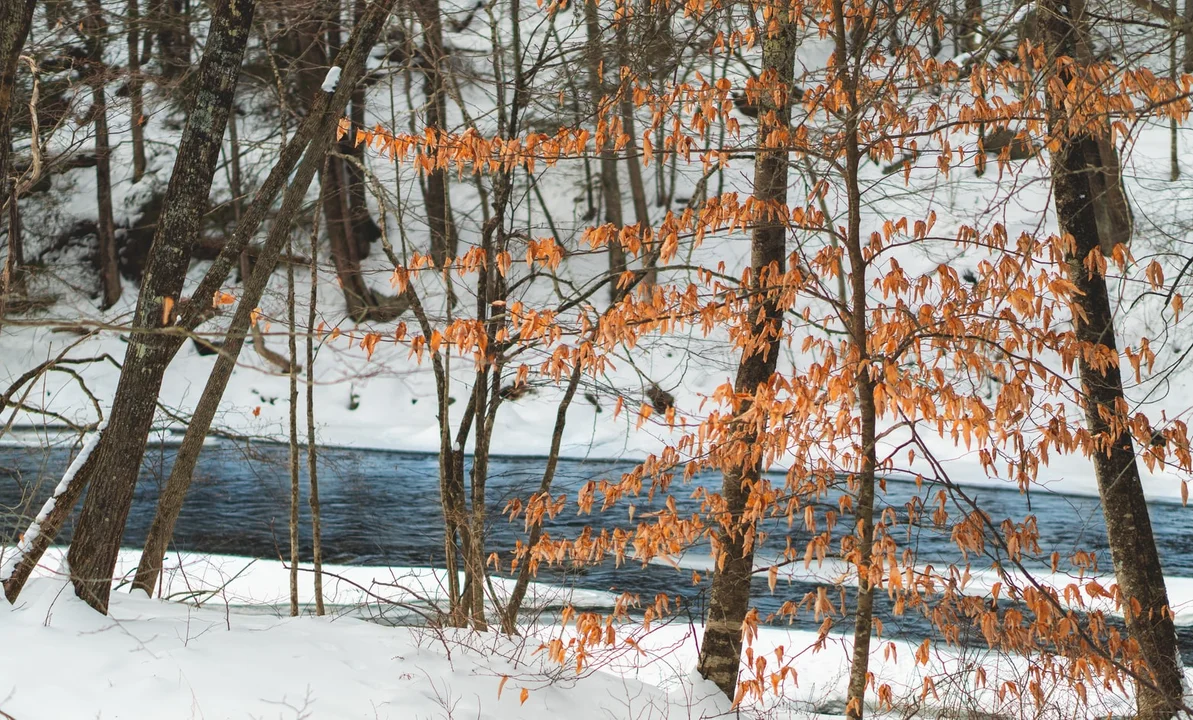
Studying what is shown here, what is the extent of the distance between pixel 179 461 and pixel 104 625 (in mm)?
1740

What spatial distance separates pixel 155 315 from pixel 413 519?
7.81 metres

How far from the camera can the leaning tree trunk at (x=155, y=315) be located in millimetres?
5125

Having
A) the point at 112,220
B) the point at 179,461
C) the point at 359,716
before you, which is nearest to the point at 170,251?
the point at 179,461

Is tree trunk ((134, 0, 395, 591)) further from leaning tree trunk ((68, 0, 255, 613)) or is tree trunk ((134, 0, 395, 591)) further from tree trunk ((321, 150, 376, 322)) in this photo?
tree trunk ((321, 150, 376, 322))

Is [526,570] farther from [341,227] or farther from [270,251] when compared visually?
[341,227]

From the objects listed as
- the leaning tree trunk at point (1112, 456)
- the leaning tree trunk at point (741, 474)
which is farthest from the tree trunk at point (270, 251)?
the leaning tree trunk at point (1112, 456)

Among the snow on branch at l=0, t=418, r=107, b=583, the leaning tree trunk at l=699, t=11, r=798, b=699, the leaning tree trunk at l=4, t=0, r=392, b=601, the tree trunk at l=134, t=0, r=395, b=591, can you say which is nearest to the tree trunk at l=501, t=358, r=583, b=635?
the leaning tree trunk at l=699, t=11, r=798, b=699

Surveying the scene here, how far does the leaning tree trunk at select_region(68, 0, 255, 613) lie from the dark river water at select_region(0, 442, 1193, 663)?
367 cm

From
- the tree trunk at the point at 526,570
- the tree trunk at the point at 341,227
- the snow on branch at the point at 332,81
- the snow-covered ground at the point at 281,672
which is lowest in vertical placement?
the snow-covered ground at the point at 281,672

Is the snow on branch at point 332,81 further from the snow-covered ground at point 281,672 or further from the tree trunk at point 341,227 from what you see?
the tree trunk at point 341,227

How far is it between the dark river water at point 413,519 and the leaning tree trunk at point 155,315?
3672 mm

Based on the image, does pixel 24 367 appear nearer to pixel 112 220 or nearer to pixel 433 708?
pixel 112 220

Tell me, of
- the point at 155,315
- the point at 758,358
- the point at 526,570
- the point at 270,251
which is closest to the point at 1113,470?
the point at 758,358

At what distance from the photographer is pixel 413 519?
41.4 feet
